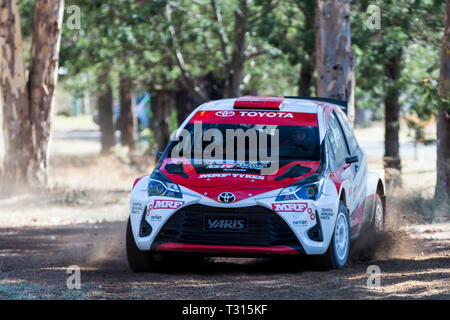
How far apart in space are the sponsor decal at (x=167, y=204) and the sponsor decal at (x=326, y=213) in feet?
4.34

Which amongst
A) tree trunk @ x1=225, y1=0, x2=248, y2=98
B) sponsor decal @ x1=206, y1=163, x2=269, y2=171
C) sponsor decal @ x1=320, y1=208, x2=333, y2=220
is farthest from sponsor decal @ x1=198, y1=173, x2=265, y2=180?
tree trunk @ x1=225, y1=0, x2=248, y2=98

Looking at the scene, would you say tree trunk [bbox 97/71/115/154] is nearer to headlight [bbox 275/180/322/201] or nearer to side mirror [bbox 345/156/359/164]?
side mirror [bbox 345/156/359/164]

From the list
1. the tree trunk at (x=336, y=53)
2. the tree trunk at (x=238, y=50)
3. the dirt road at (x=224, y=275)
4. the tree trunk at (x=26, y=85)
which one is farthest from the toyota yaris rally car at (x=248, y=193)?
the tree trunk at (x=238, y=50)

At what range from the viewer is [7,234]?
12.5 meters

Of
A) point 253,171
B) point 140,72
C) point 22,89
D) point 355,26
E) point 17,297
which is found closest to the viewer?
point 17,297

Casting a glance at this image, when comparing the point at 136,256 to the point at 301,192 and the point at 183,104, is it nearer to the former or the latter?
the point at 301,192

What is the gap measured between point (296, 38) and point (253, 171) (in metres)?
13.1

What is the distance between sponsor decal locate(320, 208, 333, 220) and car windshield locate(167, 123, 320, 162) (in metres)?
0.76

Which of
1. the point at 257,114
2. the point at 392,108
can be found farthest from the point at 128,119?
the point at 257,114

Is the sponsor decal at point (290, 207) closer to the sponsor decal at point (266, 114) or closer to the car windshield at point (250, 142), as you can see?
the car windshield at point (250, 142)

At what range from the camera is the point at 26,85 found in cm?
1745

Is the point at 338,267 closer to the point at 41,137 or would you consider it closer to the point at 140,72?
the point at 41,137

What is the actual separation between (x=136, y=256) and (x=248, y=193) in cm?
Result: 133
